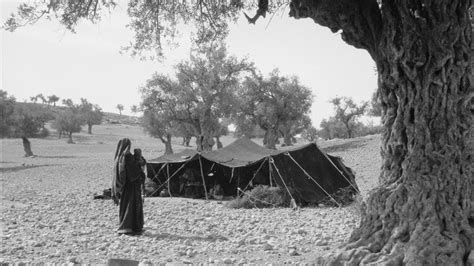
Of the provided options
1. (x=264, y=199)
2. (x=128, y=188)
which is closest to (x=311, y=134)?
(x=264, y=199)

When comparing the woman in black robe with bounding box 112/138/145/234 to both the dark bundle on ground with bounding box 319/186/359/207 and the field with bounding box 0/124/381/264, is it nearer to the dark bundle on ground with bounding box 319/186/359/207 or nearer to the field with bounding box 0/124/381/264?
the field with bounding box 0/124/381/264

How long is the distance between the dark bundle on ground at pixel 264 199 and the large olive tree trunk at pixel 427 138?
8264 mm

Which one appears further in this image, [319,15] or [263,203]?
[263,203]

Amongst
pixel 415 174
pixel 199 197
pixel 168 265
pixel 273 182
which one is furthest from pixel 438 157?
pixel 199 197

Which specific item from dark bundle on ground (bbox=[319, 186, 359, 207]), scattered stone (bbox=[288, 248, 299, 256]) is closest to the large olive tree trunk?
scattered stone (bbox=[288, 248, 299, 256])

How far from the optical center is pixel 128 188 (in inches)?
371

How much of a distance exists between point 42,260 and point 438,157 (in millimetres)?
5490

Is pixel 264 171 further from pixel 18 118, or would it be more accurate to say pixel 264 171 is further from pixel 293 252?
pixel 18 118

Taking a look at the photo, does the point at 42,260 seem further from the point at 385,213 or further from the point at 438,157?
the point at 438,157

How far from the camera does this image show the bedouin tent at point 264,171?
46.8ft

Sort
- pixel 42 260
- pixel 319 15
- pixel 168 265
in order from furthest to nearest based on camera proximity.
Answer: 1. pixel 42 260
2. pixel 168 265
3. pixel 319 15

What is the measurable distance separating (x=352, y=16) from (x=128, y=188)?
5729 mm

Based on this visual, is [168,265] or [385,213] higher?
[385,213]

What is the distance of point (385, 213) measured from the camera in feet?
17.4
